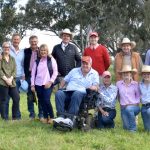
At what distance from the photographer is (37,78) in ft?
30.1

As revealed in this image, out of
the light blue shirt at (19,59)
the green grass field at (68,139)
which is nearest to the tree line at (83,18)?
the light blue shirt at (19,59)

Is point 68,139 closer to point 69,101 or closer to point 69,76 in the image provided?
point 69,101

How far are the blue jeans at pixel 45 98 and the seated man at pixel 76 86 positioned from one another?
0.46m

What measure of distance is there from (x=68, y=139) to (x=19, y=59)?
119 inches

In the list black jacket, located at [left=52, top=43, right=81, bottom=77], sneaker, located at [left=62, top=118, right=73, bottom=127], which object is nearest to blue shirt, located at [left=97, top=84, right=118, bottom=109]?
sneaker, located at [left=62, top=118, right=73, bottom=127]

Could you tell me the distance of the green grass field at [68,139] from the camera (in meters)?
6.96

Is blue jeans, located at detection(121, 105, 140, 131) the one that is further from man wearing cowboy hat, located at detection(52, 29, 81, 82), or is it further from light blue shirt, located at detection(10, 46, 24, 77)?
light blue shirt, located at detection(10, 46, 24, 77)

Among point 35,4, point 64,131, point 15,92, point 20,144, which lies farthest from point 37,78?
point 35,4

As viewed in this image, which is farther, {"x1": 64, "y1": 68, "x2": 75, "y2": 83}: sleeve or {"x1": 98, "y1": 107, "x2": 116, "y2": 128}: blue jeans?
{"x1": 64, "y1": 68, "x2": 75, "y2": 83}: sleeve

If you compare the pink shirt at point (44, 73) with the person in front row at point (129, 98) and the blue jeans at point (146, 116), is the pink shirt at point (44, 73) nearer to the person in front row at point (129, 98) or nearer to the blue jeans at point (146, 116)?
the person in front row at point (129, 98)

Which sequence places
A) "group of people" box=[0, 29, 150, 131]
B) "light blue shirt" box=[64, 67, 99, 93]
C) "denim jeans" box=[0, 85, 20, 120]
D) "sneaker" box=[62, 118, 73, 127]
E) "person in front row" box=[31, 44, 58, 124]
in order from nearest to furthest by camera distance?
"sneaker" box=[62, 118, 73, 127] < "group of people" box=[0, 29, 150, 131] < "light blue shirt" box=[64, 67, 99, 93] < "person in front row" box=[31, 44, 58, 124] < "denim jeans" box=[0, 85, 20, 120]

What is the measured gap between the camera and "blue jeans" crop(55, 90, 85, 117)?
8125 millimetres

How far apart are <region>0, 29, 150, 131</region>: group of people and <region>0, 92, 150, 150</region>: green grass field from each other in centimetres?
34

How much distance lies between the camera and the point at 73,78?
8.55 metres
